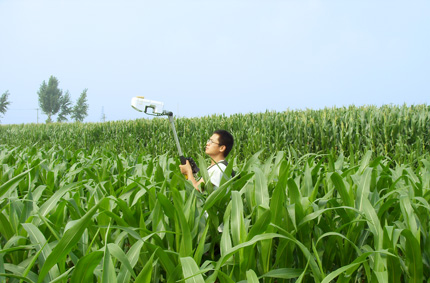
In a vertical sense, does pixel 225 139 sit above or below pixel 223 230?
above

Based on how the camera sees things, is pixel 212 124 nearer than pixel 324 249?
No

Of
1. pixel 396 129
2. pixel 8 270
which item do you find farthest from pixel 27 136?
pixel 8 270

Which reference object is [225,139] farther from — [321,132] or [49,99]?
[49,99]

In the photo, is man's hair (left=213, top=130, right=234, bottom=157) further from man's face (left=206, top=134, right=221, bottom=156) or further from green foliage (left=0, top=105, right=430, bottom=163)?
green foliage (left=0, top=105, right=430, bottom=163)

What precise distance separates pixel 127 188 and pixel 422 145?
591 cm

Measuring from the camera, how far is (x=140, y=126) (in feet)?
39.4

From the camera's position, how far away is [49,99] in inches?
3182

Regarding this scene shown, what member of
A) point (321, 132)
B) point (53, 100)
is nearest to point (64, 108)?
point (53, 100)

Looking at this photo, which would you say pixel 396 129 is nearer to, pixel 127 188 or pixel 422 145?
pixel 422 145

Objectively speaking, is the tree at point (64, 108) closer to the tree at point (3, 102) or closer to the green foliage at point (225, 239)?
the tree at point (3, 102)

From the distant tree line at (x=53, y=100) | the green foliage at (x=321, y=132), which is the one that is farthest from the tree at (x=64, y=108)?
the green foliage at (x=321, y=132)

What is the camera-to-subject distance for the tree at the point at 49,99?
80.5 metres

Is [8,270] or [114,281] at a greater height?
[114,281]

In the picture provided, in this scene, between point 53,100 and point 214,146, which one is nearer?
point 214,146
